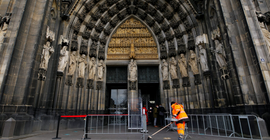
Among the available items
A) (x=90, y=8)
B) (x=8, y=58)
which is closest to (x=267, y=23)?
(x=90, y=8)

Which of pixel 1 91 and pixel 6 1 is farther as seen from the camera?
pixel 6 1

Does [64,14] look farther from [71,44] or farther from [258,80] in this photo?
[258,80]

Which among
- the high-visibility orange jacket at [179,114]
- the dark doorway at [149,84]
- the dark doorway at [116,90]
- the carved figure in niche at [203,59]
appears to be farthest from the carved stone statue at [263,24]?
the dark doorway at [116,90]

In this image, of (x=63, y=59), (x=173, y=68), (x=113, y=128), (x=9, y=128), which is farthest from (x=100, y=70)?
(x=9, y=128)

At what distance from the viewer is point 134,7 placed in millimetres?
12742

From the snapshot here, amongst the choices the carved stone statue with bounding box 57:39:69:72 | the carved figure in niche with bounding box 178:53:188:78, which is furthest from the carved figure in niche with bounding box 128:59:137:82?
the carved stone statue with bounding box 57:39:69:72

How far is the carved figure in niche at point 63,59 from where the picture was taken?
856 centimetres

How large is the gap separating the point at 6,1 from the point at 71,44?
12.2 feet

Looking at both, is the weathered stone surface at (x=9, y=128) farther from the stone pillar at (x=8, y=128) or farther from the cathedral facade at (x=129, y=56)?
the cathedral facade at (x=129, y=56)

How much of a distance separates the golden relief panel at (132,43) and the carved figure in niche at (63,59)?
12.3 ft

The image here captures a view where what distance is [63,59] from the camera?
875 centimetres

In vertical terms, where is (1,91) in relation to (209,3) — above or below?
below

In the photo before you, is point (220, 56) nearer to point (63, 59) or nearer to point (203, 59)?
point (203, 59)

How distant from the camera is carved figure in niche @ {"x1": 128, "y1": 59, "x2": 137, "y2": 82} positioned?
11008 millimetres
